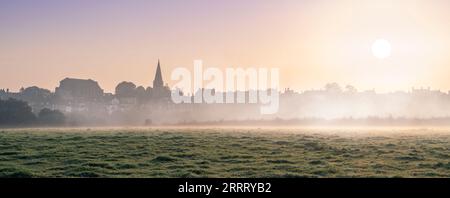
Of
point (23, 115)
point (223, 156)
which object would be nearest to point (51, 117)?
point (23, 115)

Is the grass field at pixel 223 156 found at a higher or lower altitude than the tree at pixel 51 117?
lower

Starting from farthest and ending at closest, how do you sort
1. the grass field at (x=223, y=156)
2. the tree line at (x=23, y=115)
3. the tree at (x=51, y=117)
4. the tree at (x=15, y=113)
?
the tree at (x=15, y=113) → the tree line at (x=23, y=115) → the tree at (x=51, y=117) → the grass field at (x=223, y=156)

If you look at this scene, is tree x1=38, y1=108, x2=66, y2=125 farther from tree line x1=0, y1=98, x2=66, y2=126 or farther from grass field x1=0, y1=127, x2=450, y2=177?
grass field x1=0, y1=127, x2=450, y2=177

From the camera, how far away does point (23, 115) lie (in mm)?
60781

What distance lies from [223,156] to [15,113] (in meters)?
43.0

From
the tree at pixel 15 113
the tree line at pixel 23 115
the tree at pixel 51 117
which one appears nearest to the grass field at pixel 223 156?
the tree at pixel 51 117

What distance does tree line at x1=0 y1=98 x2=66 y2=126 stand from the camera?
56147 millimetres

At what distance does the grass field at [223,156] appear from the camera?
21.8 metres

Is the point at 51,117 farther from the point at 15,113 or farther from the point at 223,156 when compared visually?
the point at 223,156

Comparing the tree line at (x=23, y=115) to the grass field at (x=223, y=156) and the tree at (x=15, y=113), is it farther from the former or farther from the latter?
the grass field at (x=223, y=156)

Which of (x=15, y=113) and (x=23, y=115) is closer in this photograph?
(x=15, y=113)

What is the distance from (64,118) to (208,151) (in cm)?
3375
